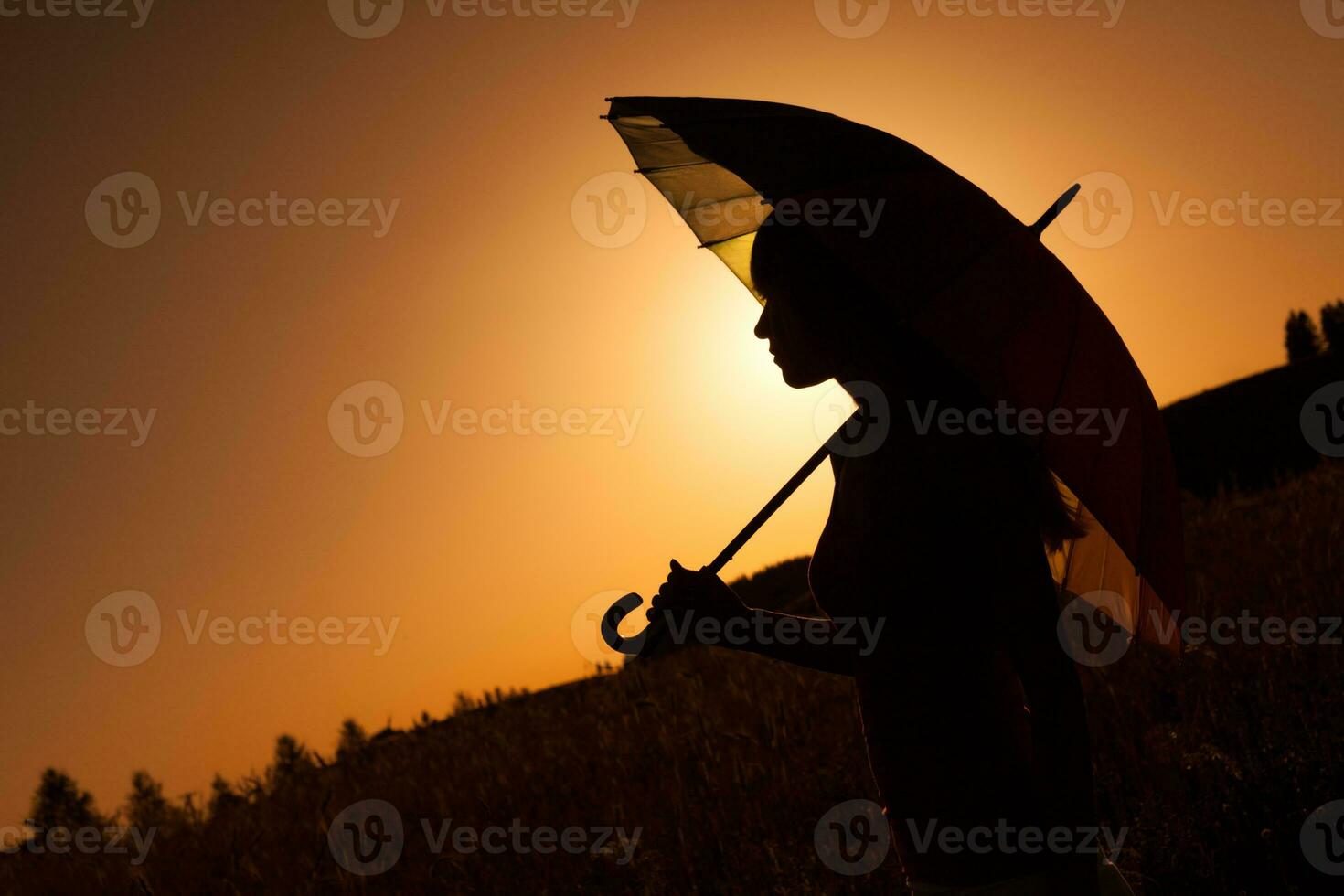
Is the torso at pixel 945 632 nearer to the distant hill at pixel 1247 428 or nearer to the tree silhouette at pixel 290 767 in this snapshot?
the tree silhouette at pixel 290 767

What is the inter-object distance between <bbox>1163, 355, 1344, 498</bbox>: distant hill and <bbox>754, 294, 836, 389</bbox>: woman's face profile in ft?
61.0

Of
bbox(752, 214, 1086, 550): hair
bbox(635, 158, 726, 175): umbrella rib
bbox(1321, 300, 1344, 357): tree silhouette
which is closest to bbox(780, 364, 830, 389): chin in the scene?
bbox(752, 214, 1086, 550): hair

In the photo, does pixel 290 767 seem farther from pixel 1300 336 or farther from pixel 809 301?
pixel 1300 336

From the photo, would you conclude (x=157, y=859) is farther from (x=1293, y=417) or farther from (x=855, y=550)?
(x=1293, y=417)

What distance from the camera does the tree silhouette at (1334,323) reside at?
43.4 m

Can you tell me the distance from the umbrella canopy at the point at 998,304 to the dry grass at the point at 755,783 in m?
1.58

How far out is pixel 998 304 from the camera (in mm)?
2305

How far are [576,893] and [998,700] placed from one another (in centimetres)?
300

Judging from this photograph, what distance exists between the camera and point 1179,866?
3.66 metres

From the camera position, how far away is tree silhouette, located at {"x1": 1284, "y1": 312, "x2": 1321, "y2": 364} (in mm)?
60847

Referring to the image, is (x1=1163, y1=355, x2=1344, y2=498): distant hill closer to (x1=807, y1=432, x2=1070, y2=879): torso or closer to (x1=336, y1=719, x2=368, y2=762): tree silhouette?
(x1=336, y1=719, x2=368, y2=762): tree silhouette

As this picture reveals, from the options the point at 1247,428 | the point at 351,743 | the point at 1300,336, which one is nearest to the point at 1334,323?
the point at 1300,336

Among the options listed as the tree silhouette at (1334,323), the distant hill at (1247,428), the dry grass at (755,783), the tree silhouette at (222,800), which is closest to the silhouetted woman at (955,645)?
the dry grass at (755,783)

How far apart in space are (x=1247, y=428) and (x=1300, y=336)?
1944 inches
